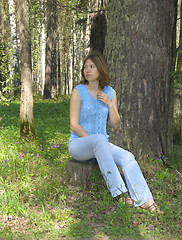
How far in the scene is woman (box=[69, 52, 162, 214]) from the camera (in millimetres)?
3771

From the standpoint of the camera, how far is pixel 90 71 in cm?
412

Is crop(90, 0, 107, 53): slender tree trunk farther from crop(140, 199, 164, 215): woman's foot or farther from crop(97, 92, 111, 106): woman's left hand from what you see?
crop(140, 199, 164, 215): woman's foot

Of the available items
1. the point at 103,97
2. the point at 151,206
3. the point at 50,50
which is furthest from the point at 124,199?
the point at 50,50

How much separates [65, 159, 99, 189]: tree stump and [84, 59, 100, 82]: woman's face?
1223 millimetres

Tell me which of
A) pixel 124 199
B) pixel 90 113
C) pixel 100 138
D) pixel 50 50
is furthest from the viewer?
pixel 50 50

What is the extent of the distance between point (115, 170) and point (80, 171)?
67 centimetres

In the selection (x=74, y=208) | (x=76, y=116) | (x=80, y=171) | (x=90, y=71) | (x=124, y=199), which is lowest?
(x=74, y=208)

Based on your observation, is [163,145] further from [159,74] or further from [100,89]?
[100,89]

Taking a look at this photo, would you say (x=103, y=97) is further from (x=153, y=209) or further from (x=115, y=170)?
(x=153, y=209)

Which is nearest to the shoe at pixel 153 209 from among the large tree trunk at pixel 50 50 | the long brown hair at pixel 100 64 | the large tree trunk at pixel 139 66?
the large tree trunk at pixel 139 66

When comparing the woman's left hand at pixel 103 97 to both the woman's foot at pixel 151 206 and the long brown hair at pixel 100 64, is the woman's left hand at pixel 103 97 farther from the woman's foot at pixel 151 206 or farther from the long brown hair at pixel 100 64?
the woman's foot at pixel 151 206

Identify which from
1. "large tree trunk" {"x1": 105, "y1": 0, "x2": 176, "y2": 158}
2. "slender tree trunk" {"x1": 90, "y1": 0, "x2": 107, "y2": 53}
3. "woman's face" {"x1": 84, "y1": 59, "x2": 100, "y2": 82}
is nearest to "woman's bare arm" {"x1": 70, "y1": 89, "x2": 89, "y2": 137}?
"woman's face" {"x1": 84, "y1": 59, "x2": 100, "y2": 82}

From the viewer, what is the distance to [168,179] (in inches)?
185

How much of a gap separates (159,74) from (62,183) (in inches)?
97.7
